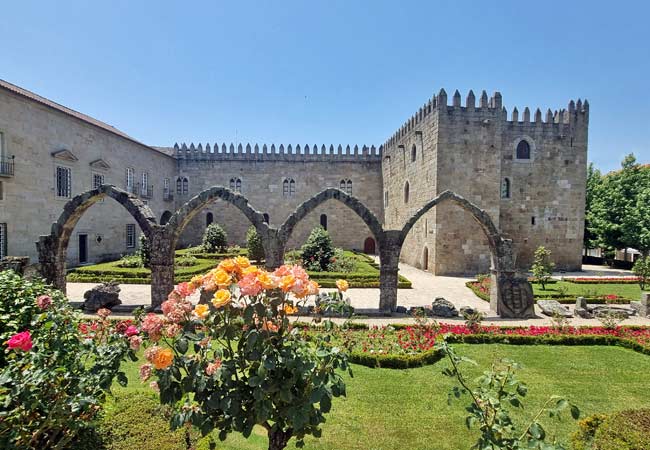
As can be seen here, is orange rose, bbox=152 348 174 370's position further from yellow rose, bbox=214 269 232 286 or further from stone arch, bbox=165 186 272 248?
stone arch, bbox=165 186 272 248

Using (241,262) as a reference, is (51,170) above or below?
above

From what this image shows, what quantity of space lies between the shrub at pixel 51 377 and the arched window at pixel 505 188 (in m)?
21.5

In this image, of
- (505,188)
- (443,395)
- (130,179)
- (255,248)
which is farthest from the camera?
(130,179)

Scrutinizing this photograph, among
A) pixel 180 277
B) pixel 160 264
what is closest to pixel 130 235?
pixel 180 277

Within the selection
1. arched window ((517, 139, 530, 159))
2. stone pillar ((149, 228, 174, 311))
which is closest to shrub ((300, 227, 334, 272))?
stone pillar ((149, 228, 174, 311))

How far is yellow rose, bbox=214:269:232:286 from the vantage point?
2.53 m

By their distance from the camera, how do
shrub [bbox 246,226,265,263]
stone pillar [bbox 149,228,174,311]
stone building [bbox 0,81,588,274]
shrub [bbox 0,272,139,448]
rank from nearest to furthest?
shrub [bbox 0,272,139,448], stone pillar [bbox 149,228,174,311], stone building [bbox 0,81,588,274], shrub [bbox 246,226,265,263]

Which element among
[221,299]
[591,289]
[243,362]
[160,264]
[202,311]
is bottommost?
[591,289]

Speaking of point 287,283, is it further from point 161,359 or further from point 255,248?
point 255,248

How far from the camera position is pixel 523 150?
20.2m

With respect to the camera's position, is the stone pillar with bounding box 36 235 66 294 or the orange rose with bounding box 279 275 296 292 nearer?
the orange rose with bounding box 279 275 296 292

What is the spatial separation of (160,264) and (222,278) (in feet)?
29.6

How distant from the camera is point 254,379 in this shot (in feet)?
7.72

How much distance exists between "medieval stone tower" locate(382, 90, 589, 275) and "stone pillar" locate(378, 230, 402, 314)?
8.84 meters
